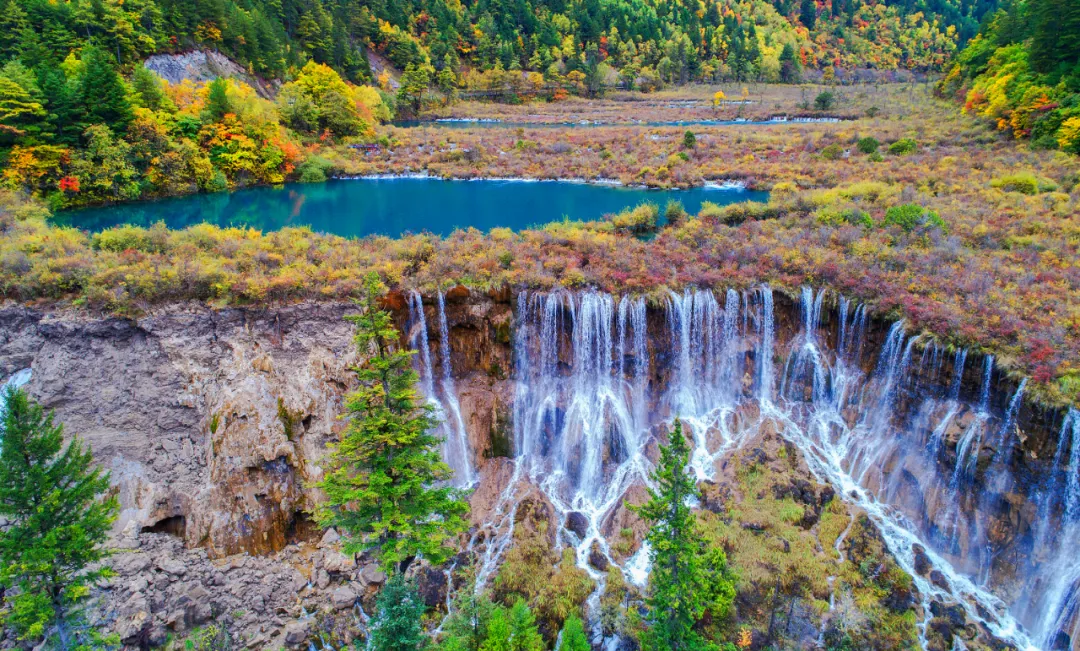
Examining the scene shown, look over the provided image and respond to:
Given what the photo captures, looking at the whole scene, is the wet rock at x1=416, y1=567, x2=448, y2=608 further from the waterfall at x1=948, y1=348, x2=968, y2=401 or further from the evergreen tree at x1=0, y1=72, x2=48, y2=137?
the evergreen tree at x1=0, y1=72, x2=48, y2=137

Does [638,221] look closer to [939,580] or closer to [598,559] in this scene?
[598,559]

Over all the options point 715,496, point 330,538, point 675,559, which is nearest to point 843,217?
point 715,496

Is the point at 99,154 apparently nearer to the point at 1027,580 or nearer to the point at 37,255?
the point at 37,255

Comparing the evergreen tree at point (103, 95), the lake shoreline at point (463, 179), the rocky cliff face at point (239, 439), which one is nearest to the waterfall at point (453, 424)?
the rocky cliff face at point (239, 439)

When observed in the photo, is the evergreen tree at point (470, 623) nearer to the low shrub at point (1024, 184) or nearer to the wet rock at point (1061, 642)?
the wet rock at point (1061, 642)

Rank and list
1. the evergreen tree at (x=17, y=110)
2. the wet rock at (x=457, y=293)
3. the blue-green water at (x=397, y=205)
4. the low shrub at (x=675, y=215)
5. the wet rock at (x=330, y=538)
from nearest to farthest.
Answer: the wet rock at (x=330, y=538) < the wet rock at (x=457, y=293) < the low shrub at (x=675, y=215) < the evergreen tree at (x=17, y=110) < the blue-green water at (x=397, y=205)

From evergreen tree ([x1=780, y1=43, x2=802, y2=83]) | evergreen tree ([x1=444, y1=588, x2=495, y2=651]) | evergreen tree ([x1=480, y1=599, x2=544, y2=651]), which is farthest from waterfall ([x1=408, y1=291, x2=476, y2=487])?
evergreen tree ([x1=780, y1=43, x2=802, y2=83])
